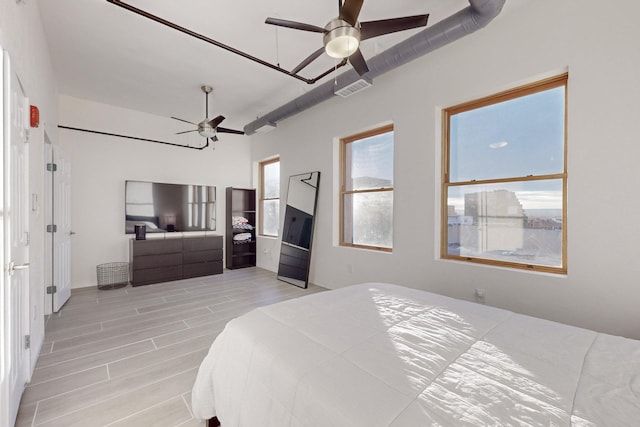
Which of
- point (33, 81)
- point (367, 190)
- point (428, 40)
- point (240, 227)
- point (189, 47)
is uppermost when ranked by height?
point (189, 47)

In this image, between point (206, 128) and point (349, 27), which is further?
point (206, 128)

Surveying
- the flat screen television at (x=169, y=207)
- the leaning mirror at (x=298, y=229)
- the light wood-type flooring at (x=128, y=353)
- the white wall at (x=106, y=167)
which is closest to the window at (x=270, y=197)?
the leaning mirror at (x=298, y=229)

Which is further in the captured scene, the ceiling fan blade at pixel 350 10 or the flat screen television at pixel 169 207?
the flat screen television at pixel 169 207

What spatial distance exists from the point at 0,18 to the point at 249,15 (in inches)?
71.7

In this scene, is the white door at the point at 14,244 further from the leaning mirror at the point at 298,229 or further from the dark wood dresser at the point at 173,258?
the leaning mirror at the point at 298,229

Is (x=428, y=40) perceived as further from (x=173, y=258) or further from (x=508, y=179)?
(x=173, y=258)

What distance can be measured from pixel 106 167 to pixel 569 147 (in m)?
6.36

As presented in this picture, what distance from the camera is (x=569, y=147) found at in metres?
2.28

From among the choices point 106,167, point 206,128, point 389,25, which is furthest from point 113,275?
point 389,25

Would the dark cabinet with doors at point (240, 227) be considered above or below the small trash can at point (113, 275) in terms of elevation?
above

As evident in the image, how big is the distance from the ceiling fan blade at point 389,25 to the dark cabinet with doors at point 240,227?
4.70m

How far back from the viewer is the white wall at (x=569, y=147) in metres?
2.03

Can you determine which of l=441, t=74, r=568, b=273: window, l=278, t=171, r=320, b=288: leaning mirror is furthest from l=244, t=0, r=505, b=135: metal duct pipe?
l=278, t=171, r=320, b=288: leaning mirror

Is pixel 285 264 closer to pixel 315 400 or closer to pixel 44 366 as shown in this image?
pixel 44 366
